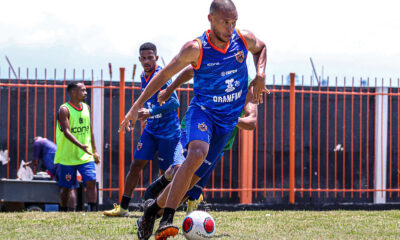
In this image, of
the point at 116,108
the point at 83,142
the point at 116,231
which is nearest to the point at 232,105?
the point at 116,231

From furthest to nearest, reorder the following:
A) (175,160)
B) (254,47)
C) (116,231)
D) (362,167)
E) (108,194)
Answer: (362,167) < (108,194) < (175,160) < (116,231) < (254,47)

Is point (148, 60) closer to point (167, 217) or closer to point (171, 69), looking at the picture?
point (171, 69)

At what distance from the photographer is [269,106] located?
1186 cm

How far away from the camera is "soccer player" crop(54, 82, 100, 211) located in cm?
845

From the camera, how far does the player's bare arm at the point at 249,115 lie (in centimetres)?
486

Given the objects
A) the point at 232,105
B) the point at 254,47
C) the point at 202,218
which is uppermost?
the point at 254,47

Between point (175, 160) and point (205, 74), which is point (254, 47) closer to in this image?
point (205, 74)

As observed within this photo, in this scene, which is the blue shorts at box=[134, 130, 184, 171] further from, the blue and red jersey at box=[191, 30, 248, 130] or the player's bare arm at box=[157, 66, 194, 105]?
the blue and red jersey at box=[191, 30, 248, 130]

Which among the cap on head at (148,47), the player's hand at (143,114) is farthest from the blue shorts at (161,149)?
the cap on head at (148,47)

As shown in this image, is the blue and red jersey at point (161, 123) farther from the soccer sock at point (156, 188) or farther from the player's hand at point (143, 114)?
the soccer sock at point (156, 188)

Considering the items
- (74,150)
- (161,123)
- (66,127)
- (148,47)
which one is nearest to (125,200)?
(161,123)

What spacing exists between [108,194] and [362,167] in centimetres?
506

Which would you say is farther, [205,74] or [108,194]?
[108,194]

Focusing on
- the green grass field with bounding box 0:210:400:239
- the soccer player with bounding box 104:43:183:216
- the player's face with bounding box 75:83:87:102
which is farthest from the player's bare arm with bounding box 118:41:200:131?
the player's face with bounding box 75:83:87:102
